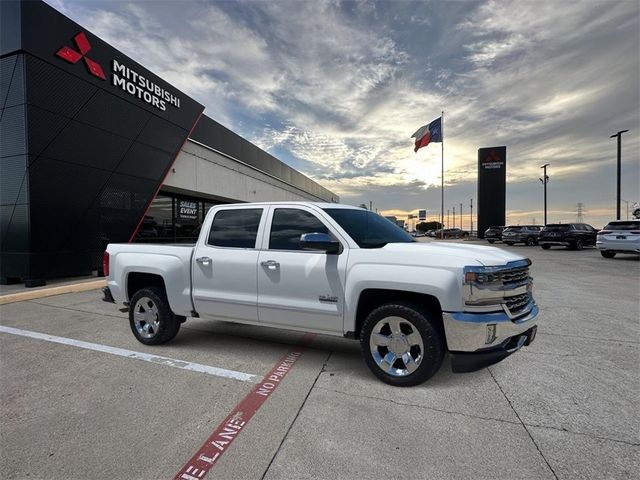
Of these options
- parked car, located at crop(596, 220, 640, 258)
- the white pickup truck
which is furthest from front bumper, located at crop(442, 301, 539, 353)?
parked car, located at crop(596, 220, 640, 258)

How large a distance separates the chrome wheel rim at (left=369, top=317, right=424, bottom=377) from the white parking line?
1283mm

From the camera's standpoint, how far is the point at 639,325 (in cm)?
543

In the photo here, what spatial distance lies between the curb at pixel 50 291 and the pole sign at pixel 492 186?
150ft

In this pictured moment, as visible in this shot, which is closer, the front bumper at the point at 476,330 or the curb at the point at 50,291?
the front bumper at the point at 476,330

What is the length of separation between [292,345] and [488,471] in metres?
2.84

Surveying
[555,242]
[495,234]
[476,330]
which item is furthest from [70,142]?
[495,234]

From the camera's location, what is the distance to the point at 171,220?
16672 millimetres

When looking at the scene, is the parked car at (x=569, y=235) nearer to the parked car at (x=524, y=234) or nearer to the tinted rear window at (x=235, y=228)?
the parked car at (x=524, y=234)

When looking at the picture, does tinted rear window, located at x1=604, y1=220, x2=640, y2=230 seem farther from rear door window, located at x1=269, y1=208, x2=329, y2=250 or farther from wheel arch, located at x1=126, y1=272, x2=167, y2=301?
wheel arch, located at x1=126, y1=272, x2=167, y2=301

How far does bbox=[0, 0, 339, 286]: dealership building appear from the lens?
849cm

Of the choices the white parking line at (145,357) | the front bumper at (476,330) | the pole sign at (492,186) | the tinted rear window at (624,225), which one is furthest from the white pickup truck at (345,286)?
the pole sign at (492,186)

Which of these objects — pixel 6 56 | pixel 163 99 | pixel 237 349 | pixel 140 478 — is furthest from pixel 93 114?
pixel 140 478

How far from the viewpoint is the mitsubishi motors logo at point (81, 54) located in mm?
9021

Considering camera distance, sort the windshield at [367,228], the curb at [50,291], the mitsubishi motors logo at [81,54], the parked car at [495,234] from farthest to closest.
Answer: the parked car at [495,234]
the mitsubishi motors logo at [81,54]
the curb at [50,291]
the windshield at [367,228]
